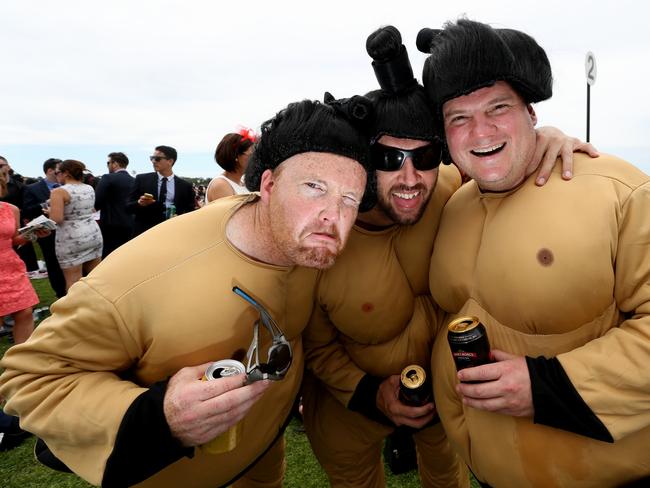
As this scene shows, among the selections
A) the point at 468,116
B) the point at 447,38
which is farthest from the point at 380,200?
the point at 447,38

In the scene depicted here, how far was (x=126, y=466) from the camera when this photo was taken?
4.31 ft

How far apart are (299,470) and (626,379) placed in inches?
91.2

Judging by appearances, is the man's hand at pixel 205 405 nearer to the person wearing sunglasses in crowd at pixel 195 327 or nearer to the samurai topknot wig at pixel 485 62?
the person wearing sunglasses in crowd at pixel 195 327

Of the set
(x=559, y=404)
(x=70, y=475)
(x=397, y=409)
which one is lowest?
(x=70, y=475)

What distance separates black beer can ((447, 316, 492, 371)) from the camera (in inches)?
56.9

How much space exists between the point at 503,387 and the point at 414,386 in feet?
1.53

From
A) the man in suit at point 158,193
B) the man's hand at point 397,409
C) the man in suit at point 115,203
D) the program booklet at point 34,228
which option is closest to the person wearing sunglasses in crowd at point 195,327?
the man's hand at point 397,409

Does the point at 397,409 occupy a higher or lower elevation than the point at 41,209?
lower

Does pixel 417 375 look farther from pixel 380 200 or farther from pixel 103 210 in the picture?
pixel 103 210

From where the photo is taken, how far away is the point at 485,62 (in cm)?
162

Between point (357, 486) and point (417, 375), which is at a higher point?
point (417, 375)

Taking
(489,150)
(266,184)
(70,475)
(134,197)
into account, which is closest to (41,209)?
(134,197)

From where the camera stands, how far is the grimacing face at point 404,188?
74.8 inches

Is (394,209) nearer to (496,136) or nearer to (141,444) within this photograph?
(496,136)
